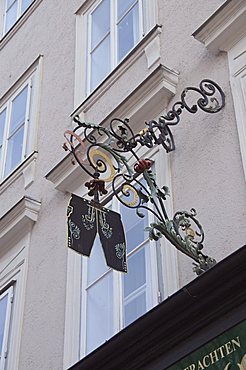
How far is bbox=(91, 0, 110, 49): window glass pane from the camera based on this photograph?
10.6m

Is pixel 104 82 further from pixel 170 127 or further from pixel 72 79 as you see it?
pixel 170 127

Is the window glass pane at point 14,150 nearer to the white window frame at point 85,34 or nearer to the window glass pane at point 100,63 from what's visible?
the white window frame at point 85,34

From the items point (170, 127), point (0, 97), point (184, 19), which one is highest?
point (0, 97)

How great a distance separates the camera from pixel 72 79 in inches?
421

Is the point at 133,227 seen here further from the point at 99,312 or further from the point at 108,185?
the point at 99,312

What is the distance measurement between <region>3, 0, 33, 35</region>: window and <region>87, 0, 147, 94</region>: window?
3.10 m

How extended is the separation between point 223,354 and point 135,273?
7.06ft

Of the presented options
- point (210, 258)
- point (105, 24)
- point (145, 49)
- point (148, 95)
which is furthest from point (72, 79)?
point (210, 258)

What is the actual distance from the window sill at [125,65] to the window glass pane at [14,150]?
143 cm

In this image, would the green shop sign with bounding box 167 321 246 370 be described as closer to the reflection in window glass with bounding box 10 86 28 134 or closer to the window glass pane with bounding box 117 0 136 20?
the window glass pane with bounding box 117 0 136 20

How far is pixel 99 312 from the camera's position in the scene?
8.09 m

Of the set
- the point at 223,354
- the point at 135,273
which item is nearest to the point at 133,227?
the point at 135,273

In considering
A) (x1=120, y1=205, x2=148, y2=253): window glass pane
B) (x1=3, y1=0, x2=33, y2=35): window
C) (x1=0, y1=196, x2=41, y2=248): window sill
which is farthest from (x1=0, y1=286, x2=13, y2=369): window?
(x1=3, y1=0, x2=33, y2=35): window

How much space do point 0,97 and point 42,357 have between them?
5.19 metres
